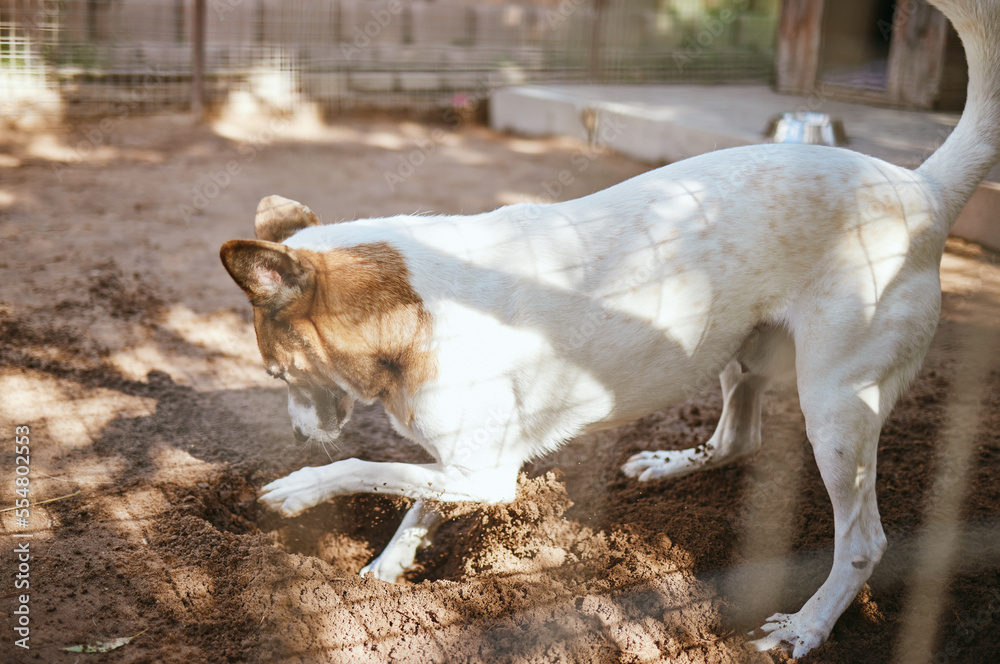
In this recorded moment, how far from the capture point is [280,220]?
8.72ft

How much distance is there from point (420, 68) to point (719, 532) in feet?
30.8

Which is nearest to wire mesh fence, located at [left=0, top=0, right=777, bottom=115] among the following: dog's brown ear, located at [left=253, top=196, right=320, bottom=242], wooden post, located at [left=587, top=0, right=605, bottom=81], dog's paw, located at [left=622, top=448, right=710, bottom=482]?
wooden post, located at [left=587, top=0, right=605, bottom=81]

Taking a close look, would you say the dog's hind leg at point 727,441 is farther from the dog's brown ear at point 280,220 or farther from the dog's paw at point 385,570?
the dog's brown ear at point 280,220

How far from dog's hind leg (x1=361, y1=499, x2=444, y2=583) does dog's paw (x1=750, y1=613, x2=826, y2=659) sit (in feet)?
3.98

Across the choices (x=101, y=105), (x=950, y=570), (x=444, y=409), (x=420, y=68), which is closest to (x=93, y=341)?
(x=444, y=409)

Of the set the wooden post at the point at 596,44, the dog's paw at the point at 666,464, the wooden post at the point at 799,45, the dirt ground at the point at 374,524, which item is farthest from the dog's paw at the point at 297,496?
the wooden post at the point at 596,44

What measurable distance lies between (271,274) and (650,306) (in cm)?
118

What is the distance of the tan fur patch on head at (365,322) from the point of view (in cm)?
237

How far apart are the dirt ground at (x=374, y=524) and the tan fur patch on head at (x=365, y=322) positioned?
72cm

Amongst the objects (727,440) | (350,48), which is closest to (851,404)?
(727,440)

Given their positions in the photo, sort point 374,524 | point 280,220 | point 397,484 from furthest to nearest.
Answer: point 374,524 < point 280,220 < point 397,484

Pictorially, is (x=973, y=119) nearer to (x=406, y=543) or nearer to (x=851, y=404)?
(x=851, y=404)

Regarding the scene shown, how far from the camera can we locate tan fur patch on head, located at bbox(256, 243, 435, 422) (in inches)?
93.3

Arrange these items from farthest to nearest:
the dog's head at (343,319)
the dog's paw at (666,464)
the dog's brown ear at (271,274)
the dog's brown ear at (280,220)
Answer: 1. the dog's paw at (666,464)
2. the dog's brown ear at (280,220)
3. the dog's head at (343,319)
4. the dog's brown ear at (271,274)
